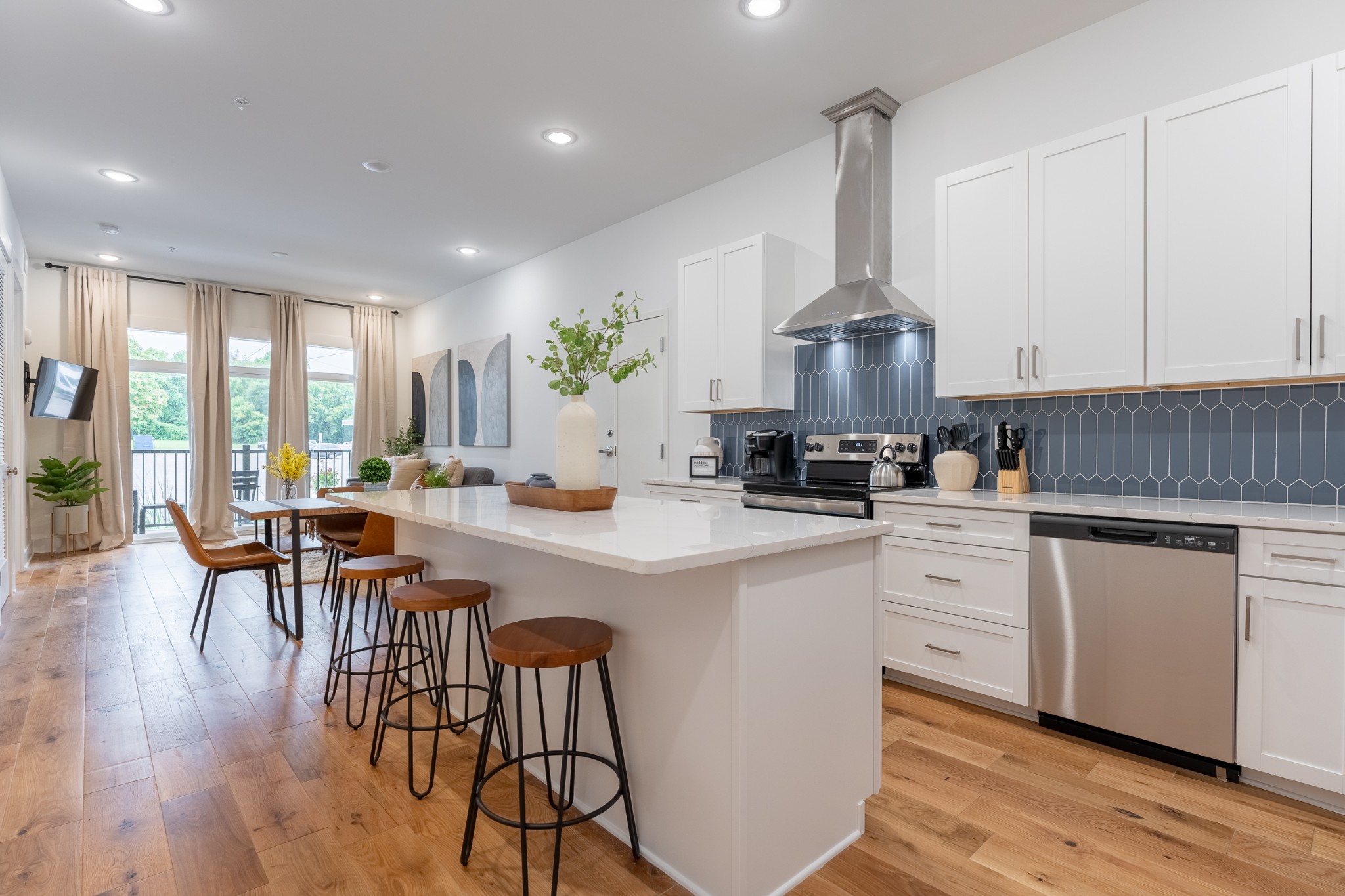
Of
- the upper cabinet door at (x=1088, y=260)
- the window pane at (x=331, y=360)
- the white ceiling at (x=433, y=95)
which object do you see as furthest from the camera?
the window pane at (x=331, y=360)

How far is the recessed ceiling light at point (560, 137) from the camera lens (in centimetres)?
375

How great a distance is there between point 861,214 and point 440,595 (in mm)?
2714

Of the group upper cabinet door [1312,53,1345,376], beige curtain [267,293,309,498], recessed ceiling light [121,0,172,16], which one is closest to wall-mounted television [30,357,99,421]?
beige curtain [267,293,309,498]

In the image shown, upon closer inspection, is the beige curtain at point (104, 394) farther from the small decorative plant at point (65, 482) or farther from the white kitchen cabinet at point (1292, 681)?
the white kitchen cabinet at point (1292, 681)

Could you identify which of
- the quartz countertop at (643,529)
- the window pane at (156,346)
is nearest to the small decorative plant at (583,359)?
the quartz countertop at (643,529)

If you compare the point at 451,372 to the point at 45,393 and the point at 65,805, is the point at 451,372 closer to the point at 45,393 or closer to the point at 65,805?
the point at 45,393

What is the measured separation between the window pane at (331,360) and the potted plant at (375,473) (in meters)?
1.83

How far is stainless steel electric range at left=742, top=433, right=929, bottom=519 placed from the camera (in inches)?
120

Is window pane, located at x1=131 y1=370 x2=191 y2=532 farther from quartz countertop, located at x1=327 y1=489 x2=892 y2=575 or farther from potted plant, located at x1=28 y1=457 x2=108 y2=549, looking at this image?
quartz countertop, located at x1=327 y1=489 x2=892 y2=575

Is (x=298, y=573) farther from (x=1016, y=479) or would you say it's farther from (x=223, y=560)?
(x=1016, y=479)

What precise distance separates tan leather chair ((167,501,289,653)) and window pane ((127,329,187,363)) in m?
4.28

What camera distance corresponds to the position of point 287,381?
24.9 feet

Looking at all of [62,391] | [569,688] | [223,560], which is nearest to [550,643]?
[569,688]

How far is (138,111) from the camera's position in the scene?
3459mm
